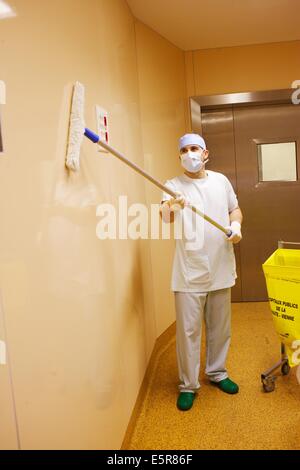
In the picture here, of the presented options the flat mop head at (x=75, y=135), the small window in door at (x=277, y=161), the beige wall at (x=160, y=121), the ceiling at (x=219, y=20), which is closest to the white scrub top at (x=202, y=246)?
the beige wall at (x=160, y=121)

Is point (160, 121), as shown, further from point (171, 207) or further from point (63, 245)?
point (63, 245)

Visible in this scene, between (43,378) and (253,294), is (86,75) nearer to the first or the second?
(43,378)

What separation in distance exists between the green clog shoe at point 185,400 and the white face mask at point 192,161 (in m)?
1.10

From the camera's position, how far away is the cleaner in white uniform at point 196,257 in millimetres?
1764

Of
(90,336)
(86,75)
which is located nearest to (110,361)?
(90,336)

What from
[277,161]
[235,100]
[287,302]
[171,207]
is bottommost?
[287,302]

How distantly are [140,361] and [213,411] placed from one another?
16.7 inches

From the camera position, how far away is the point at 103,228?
4.47 feet

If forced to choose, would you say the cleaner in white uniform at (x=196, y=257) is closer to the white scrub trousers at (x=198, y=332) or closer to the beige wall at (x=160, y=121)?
the white scrub trousers at (x=198, y=332)

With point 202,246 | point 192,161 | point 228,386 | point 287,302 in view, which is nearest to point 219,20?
point 192,161

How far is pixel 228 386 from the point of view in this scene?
73.9 inches

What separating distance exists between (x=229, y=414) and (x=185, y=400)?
0.21 meters

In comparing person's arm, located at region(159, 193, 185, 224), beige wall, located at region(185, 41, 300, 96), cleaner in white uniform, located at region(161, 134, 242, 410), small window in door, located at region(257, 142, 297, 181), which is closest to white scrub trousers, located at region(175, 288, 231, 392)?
cleaner in white uniform, located at region(161, 134, 242, 410)
